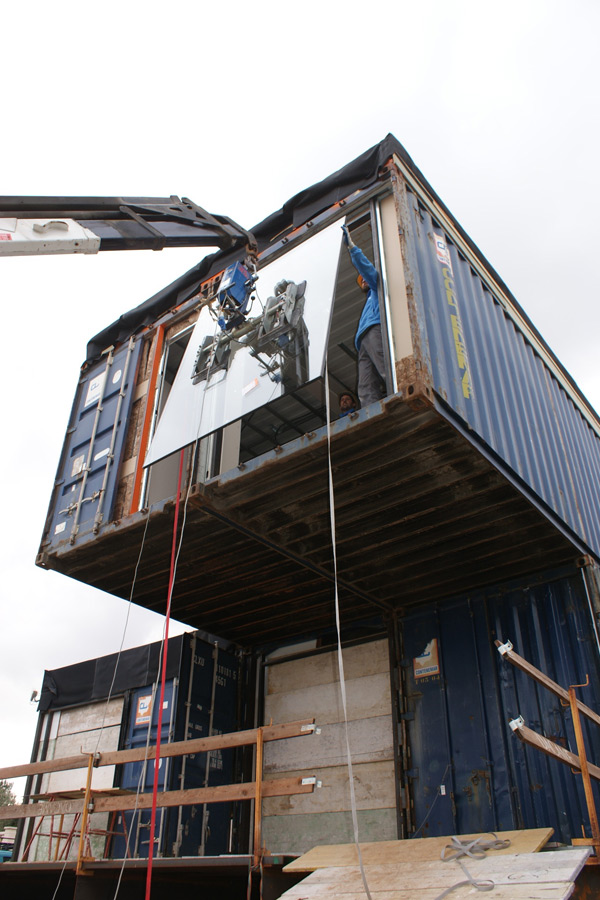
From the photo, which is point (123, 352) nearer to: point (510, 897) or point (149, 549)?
point (149, 549)

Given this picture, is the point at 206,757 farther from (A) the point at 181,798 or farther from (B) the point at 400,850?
(B) the point at 400,850

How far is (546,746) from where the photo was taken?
4.33 metres

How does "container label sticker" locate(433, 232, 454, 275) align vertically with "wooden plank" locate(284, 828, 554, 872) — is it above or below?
above

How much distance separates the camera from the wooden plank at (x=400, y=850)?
14.4 ft

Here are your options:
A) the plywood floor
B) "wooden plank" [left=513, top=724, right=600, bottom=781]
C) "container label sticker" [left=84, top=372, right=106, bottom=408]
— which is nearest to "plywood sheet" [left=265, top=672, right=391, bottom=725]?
the plywood floor

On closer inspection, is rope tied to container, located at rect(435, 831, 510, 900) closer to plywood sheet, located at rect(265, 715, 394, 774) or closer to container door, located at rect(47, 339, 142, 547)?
plywood sheet, located at rect(265, 715, 394, 774)

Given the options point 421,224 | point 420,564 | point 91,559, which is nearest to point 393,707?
point 420,564

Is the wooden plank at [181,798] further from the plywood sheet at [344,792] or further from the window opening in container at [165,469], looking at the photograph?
the window opening in container at [165,469]

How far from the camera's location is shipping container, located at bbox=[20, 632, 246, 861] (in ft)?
26.8

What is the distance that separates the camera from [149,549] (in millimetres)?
7734

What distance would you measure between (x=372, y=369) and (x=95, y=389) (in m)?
4.67

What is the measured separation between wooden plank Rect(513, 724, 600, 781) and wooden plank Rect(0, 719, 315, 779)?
1469mm

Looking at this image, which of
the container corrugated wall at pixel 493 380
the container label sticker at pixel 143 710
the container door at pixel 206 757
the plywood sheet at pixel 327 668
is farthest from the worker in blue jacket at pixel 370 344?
the container label sticker at pixel 143 710

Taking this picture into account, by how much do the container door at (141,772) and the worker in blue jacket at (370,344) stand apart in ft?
15.6
